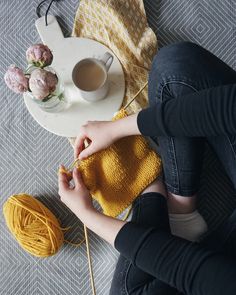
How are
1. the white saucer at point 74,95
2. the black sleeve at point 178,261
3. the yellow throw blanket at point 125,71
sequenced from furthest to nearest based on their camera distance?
the white saucer at point 74,95
the yellow throw blanket at point 125,71
the black sleeve at point 178,261

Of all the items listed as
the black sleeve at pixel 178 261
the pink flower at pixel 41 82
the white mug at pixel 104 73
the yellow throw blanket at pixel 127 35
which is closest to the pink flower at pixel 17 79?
the pink flower at pixel 41 82

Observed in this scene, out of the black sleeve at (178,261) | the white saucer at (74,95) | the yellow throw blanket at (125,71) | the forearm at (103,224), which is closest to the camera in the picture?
the black sleeve at (178,261)

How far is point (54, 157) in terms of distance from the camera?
40.9 inches

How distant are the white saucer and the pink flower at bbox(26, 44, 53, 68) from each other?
14 centimetres

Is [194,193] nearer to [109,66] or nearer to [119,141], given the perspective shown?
[119,141]

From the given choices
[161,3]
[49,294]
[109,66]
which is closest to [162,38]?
[161,3]

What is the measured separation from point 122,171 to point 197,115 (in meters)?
0.23

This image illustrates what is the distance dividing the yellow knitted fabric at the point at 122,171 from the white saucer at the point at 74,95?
0.13 metres

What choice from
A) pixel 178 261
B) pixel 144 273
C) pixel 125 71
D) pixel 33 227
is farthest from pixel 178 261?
pixel 125 71

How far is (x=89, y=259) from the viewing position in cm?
93

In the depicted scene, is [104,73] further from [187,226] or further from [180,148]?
[187,226]

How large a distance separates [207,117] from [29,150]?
20.9 inches

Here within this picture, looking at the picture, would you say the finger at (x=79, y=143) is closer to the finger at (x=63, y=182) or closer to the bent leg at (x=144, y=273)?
the finger at (x=63, y=182)

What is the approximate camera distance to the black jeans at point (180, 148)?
78 cm
